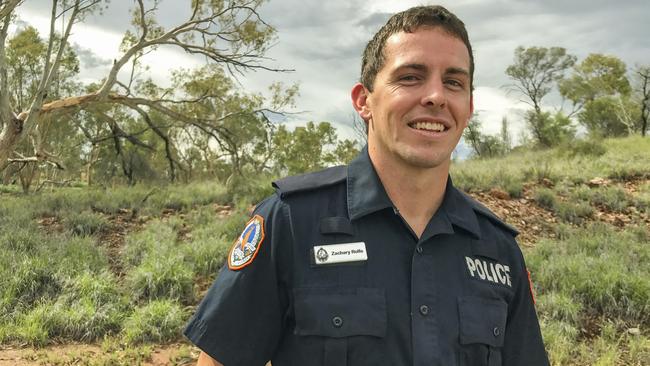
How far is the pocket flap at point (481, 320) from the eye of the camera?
61.8 inches

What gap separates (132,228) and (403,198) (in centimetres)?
792

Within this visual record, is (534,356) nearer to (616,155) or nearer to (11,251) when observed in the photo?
(11,251)

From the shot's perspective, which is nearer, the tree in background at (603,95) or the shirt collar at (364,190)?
the shirt collar at (364,190)

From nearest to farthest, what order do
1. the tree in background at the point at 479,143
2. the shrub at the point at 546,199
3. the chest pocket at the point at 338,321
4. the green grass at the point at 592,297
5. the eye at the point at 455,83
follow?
1. the chest pocket at the point at 338,321
2. the eye at the point at 455,83
3. the green grass at the point at 592,297
4. the shrub at the point at 546,199
5. the tree in background at the point at 479,143

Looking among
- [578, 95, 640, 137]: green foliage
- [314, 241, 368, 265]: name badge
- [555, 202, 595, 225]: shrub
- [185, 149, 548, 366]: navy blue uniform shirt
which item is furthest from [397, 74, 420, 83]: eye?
[578, 95, 640, 137]: green foliage

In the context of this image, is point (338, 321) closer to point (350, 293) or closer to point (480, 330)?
point (350, 293)

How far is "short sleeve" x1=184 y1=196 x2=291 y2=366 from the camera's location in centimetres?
149

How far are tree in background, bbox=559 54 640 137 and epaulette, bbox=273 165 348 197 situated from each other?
115ft

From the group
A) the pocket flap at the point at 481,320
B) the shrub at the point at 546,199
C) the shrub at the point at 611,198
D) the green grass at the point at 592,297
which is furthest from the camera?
the shrub at the point at 611,198

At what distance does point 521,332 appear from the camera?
1780mm

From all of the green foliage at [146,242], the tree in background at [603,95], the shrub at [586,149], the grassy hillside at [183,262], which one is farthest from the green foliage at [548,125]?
the green foliage at [146,242]

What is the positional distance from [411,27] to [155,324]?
4355 mm

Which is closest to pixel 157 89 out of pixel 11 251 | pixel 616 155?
pixel 11 251

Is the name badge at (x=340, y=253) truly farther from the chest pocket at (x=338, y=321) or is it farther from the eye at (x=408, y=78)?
the eye at (x=408, y=78)
